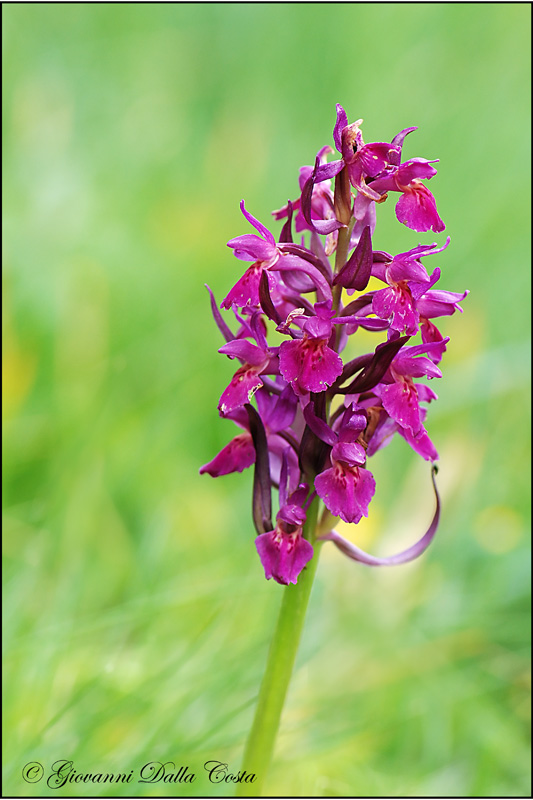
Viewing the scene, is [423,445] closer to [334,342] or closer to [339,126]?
[334,342]

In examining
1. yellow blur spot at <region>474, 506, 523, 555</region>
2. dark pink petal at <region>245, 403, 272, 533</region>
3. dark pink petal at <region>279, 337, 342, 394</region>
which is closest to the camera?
dark pink petal at <region>279, 337, 342, 394</region>

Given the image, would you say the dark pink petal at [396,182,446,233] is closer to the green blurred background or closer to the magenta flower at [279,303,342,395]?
the magenta flower at [279,303,342,395]

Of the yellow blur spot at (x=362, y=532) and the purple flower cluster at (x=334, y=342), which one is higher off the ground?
the purple flower cluster at (x=334, y=342)

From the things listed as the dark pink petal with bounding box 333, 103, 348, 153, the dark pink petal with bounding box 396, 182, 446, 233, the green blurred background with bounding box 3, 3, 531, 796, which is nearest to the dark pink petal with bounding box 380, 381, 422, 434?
the dark pink petal with bounding box 396, 182, 446, 233

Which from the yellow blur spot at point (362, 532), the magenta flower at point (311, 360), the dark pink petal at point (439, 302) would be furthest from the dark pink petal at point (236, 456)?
the yellow blur spot at point (362, 532)

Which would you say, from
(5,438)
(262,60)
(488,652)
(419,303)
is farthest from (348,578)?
(262,60)

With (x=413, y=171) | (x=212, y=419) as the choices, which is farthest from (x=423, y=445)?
(x=212, y=419)

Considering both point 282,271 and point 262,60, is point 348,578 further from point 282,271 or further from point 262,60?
point 262,60

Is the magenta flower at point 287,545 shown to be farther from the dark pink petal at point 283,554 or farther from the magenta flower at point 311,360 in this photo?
the magenta flower at point 311,360
